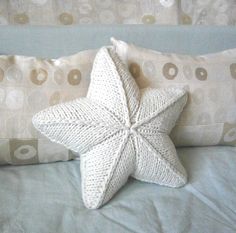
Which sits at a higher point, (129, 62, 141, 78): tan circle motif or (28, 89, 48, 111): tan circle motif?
(129, 62, 141, 78): tan circle motif

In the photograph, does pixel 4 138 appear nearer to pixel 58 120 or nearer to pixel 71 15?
pixel 58 120

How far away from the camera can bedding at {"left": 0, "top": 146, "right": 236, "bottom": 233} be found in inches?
29.5

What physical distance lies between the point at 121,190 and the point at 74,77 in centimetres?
38

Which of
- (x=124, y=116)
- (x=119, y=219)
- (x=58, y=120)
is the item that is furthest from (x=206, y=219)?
(x=58, y=120)

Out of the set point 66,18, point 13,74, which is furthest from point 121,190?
point 66,18

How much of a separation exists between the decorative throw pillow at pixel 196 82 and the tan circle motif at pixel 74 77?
6.5 inches

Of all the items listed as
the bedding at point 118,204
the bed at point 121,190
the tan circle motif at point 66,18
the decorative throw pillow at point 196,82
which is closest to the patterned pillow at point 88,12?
the tan circle motif at point 66,18

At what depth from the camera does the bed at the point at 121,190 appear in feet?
2.48

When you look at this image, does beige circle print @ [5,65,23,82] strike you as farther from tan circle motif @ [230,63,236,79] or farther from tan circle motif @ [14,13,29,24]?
tan circle motif @ [230,63,236,79]

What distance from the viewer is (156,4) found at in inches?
46.3

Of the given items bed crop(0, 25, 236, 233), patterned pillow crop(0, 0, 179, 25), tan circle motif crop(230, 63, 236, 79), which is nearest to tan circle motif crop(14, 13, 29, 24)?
patterned pillow crop(0, 0, 179, 25)

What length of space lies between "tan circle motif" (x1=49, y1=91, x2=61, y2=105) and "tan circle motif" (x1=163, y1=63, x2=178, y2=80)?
1.19ft

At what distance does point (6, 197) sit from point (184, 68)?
0.70 m

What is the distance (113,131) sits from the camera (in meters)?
0.80
